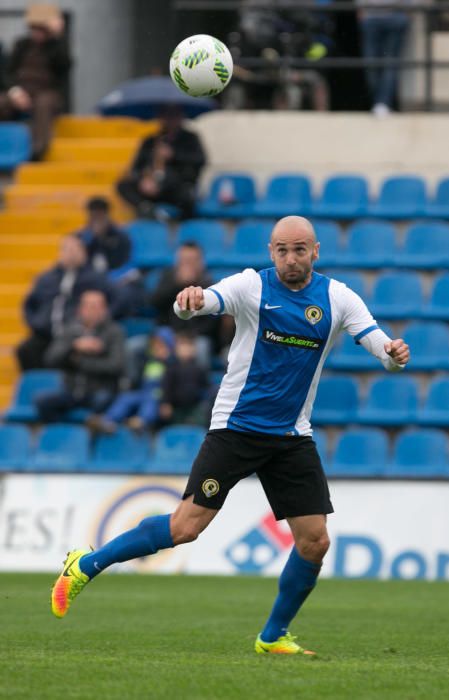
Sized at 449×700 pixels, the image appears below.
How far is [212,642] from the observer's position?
26.8ft

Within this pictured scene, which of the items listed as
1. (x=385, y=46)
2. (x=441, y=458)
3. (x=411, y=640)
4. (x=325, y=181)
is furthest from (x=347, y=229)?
(x=411, y=640)

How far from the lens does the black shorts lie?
7.41 m

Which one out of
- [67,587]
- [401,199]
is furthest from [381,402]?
[67,587]

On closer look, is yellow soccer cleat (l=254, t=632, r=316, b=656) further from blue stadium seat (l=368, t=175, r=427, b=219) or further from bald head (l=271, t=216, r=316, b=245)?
blue stadium seat (l=368, t=175, r=427, b=219)

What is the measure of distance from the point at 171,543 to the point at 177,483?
6.54m

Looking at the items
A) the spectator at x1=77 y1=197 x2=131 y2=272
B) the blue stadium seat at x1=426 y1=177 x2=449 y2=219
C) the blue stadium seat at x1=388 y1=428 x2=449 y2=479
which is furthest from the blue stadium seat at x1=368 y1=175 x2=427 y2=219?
the blue stadium seat at x1=388 y1=428 x2=449 y2=479

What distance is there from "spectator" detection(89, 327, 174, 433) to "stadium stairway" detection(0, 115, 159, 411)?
2.43 metres

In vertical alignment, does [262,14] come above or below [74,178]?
above

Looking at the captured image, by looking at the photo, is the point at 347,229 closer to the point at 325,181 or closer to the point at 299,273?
the point at 325,181

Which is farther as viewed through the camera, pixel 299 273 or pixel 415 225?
pixel 415 225

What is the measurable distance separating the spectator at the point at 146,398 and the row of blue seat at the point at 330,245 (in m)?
1.88

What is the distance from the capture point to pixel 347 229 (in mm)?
17469

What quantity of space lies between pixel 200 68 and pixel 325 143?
909 cm

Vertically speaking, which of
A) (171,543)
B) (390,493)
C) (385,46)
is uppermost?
(385,46)
